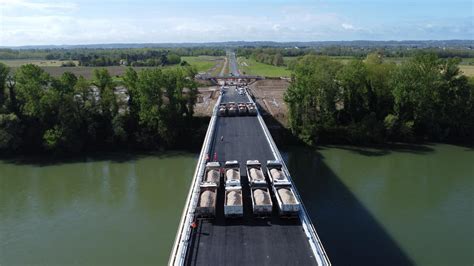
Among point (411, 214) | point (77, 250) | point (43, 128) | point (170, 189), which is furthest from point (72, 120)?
point (411, 214)

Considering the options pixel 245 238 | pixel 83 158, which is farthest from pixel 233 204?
pixel 83 158

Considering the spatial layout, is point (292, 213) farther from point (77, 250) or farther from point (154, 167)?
point (154, 167)

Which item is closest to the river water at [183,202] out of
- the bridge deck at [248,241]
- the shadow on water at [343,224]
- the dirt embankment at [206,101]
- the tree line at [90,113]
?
the shadow on water at [343,224]

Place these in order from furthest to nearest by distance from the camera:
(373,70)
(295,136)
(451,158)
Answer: (373,70)
(295,136)
(451,158)

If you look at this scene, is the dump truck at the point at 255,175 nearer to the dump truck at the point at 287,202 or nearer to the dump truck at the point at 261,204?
the dump truck at the point at 261,204

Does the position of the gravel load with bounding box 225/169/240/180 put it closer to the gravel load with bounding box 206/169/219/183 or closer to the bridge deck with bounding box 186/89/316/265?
the gravel load with bounding box 206/169/219/183

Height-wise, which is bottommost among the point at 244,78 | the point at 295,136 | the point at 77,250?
the point at 77,250
